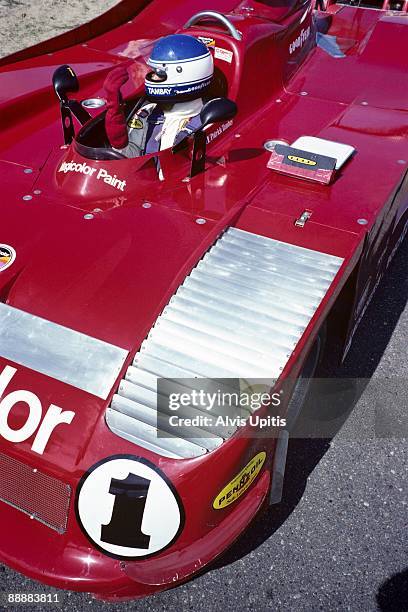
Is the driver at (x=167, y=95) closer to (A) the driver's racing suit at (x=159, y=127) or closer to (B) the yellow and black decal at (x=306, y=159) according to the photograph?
(A) the driver's racing suit at (x=159, y=127)

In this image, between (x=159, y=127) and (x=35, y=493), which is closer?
(x=35, y=493)

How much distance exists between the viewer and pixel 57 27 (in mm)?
7363

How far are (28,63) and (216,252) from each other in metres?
2.50

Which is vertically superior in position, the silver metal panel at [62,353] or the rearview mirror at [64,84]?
the rearview mirror at [64,84]

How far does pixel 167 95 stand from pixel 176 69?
0.42 feet

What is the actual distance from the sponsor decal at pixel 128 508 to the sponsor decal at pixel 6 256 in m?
0.95

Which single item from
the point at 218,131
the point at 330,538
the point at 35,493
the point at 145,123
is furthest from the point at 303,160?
the point at 35,493

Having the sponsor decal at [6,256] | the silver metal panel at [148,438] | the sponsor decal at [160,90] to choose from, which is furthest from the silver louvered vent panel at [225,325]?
the sponsor decal at [160,90]

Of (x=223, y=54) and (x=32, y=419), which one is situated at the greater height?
(x=223, y=54)

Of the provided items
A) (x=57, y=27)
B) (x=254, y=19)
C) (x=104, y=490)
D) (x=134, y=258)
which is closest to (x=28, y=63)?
(x=254, y=19)

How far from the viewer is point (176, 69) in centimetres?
290

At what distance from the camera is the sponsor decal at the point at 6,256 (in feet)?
7.85

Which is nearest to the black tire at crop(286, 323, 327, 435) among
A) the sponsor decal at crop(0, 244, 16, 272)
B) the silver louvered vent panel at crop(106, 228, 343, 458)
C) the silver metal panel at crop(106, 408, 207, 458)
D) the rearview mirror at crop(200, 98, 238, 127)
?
the silver louvered vent panel at crop(106, 228, 343, 458)

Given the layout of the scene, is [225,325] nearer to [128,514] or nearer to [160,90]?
[128,514]
